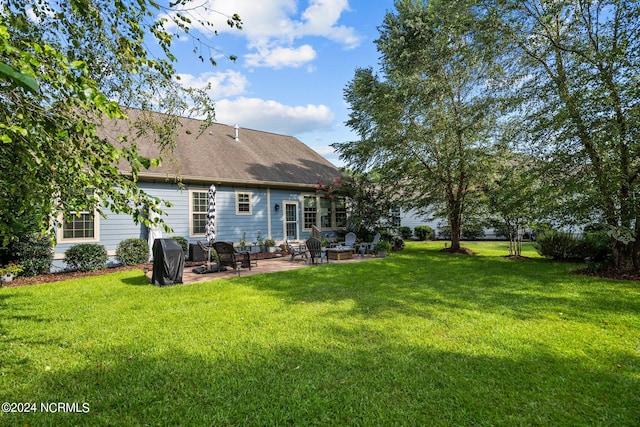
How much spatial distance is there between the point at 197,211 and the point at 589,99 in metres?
13.2

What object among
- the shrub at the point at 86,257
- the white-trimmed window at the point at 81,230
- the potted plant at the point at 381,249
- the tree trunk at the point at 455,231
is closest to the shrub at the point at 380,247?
the potted plant at the point at 381,249

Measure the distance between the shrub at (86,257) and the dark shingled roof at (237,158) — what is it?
9.29ft

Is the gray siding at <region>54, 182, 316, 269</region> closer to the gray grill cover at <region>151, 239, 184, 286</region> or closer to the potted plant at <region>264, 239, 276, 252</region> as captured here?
the potted plant at <region>264, 239, 276, 252</region>

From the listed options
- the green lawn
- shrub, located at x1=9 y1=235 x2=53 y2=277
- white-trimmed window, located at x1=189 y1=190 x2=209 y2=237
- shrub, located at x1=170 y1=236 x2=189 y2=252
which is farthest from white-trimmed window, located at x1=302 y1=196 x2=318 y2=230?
shrub, located at x1=9 y1=235 x2=53 y2=277

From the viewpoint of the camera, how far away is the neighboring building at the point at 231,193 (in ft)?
36.4

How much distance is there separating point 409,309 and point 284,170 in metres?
11.7

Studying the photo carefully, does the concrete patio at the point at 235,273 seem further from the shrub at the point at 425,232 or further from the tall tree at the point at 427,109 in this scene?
the shrub at the point at 425,232

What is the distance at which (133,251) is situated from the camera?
11.1m

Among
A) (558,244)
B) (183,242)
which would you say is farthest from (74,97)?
(558,244)

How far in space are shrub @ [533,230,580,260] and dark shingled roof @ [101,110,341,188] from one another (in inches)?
401

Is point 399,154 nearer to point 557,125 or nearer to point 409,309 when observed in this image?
point 557,125

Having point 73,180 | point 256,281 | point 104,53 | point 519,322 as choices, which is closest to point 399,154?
point 256,281

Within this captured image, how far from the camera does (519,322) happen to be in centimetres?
489

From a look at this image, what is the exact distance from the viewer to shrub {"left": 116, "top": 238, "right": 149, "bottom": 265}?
10945mm
